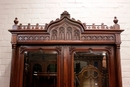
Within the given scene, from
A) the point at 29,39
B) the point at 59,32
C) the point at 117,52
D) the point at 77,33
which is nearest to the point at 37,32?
the point at 29,39

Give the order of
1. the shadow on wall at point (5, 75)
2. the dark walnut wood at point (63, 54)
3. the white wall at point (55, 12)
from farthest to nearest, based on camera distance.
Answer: the white wall at point (55, 12)
the shadow on wall at point (5, 75)
the dark walnut wood at point (63, 54)

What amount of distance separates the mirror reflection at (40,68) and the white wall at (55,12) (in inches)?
26.0

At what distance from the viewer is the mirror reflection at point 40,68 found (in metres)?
1.70

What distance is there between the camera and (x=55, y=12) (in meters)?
2.37

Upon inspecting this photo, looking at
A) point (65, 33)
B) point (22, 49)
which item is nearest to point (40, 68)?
point (22, 49)

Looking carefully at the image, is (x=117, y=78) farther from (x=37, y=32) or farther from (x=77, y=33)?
(x=37, y=32)

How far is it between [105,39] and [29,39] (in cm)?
75

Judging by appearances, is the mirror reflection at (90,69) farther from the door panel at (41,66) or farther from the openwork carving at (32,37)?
the openwork carving at (32,37)

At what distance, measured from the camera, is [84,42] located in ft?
5.59

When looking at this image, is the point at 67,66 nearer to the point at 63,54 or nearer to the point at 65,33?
the point at 63,54

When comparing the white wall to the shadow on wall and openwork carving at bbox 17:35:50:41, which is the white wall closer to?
the shadow on wall

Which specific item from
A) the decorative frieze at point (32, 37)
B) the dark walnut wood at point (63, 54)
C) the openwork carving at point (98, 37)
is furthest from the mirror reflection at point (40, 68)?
the openwork carving at point (98, 37)

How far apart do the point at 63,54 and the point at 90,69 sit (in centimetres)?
30

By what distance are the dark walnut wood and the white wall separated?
2.02ft
